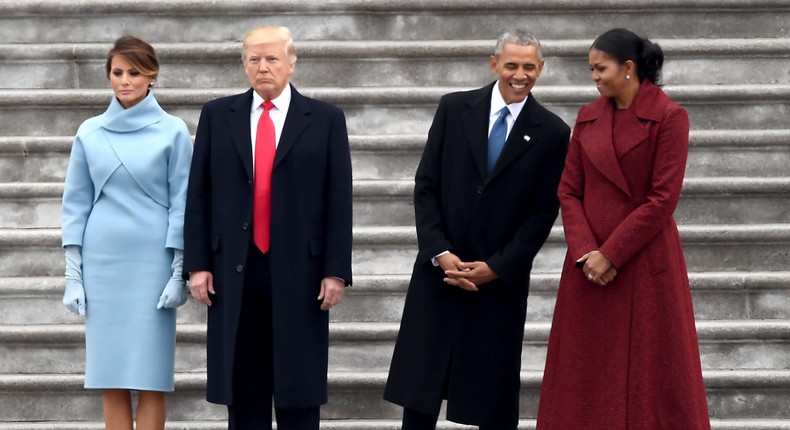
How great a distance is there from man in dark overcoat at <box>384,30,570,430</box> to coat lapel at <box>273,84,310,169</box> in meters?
0.49

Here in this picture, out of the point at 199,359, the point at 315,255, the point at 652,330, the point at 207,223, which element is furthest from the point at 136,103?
the point at 652,330

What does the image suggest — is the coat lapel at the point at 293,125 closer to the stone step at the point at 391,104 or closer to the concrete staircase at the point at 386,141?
the concrete staircase at the point at 386,141

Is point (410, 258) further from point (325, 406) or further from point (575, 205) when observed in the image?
point (575, 205)

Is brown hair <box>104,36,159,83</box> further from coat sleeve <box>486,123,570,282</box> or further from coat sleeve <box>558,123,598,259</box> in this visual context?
coat sleeve <box>558,123,598,259</box>

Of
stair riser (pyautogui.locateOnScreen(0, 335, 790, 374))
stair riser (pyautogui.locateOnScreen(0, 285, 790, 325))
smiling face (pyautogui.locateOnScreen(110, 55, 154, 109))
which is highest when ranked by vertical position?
smiling face (pyautogui.locateOnScreen(110, 55, 154, 109))

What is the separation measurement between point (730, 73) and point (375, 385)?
7.82 feet

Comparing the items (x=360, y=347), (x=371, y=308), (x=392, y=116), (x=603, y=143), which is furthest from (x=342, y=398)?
(x=603, y=143)

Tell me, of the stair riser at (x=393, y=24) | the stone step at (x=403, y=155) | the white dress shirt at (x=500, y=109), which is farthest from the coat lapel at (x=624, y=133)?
the stair riser at (x=393, y=24)

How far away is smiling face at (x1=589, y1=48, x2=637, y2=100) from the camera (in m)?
4.86

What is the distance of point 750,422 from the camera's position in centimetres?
598

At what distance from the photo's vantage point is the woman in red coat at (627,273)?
4785mm

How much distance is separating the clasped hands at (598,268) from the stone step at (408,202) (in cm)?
166

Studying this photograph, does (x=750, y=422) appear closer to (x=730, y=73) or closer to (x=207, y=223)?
(x=730, y=73)

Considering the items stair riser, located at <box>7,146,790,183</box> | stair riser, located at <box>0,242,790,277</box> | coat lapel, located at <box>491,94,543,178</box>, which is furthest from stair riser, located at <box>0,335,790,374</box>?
coat lapel, located at <box>491,94,543,178</box>
